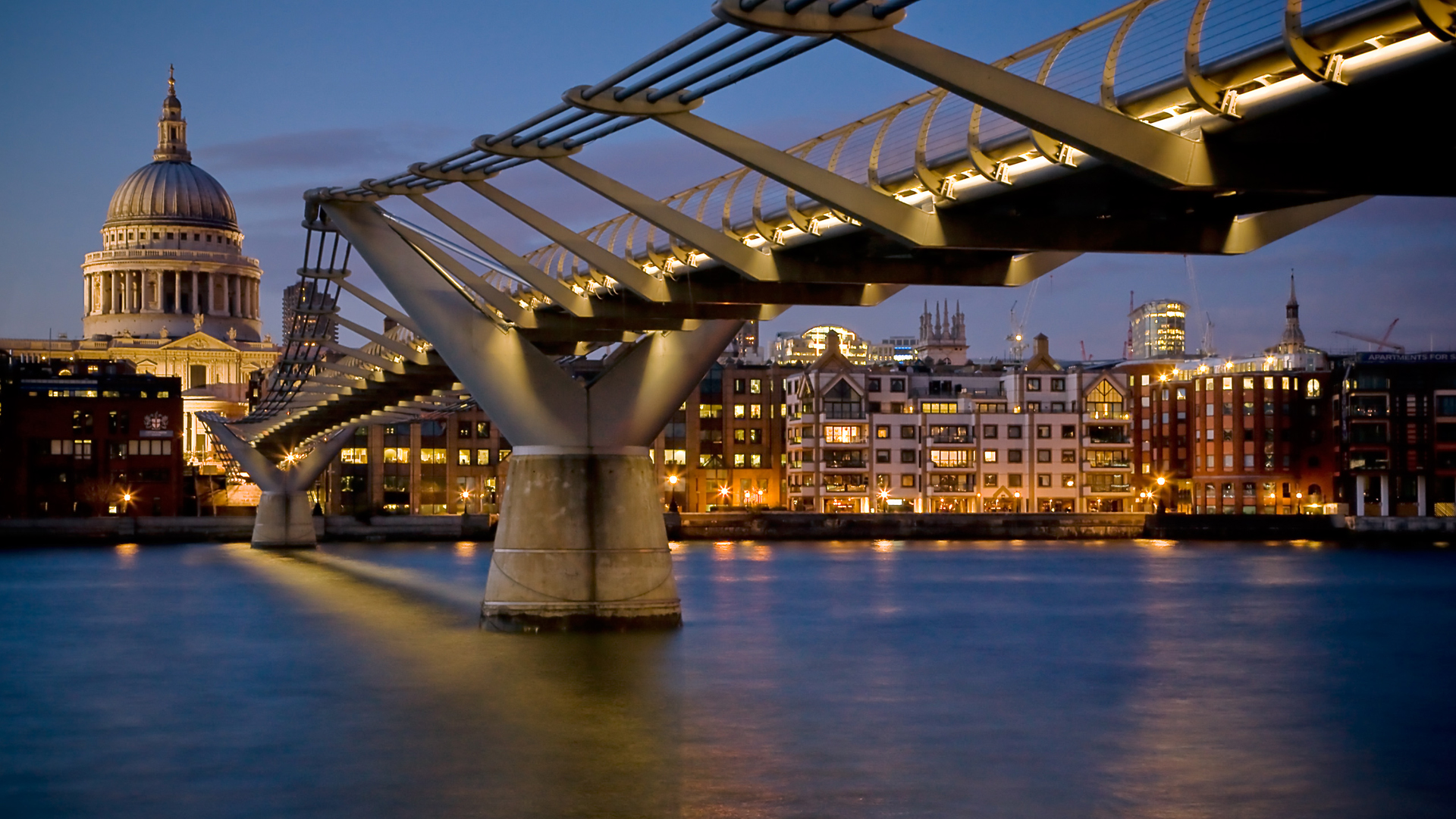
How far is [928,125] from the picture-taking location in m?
21.3

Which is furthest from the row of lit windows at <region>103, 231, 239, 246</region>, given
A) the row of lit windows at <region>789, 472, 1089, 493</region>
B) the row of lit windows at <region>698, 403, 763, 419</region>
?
the row of lit windows at <region>789, 472, 1089, 493</region>

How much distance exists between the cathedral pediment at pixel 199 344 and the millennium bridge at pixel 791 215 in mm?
132877

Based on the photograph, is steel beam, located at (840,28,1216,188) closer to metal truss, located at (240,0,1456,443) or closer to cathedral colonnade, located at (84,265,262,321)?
metal truss, located at (240,0,1456,443)

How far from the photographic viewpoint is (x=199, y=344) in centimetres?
18250

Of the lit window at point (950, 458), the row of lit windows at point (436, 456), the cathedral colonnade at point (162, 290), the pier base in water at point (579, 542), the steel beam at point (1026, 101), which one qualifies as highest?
the cathedral colonnade at point (162, 290)

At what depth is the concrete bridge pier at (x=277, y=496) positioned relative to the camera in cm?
9506

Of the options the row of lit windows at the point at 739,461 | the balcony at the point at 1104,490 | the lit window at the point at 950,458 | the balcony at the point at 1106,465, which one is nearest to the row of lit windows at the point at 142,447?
the row of lit windows at the point at 739,461

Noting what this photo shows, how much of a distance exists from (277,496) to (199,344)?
90.1 m

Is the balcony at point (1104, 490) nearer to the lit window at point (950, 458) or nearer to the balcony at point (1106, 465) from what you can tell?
the balcony at point (1106, 465)

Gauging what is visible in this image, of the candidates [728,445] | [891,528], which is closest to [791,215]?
[891,528]

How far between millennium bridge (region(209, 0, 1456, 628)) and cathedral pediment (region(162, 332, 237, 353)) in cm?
13288

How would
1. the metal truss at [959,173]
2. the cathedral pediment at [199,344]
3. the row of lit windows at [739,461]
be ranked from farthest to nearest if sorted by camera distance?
the cathedral pediment at [199,344] < the row of lit windows at [739,461] < the metal truss at [959,173]

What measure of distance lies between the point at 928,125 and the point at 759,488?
108 m

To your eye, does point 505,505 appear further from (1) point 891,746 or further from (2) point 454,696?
(1) point 891,746
